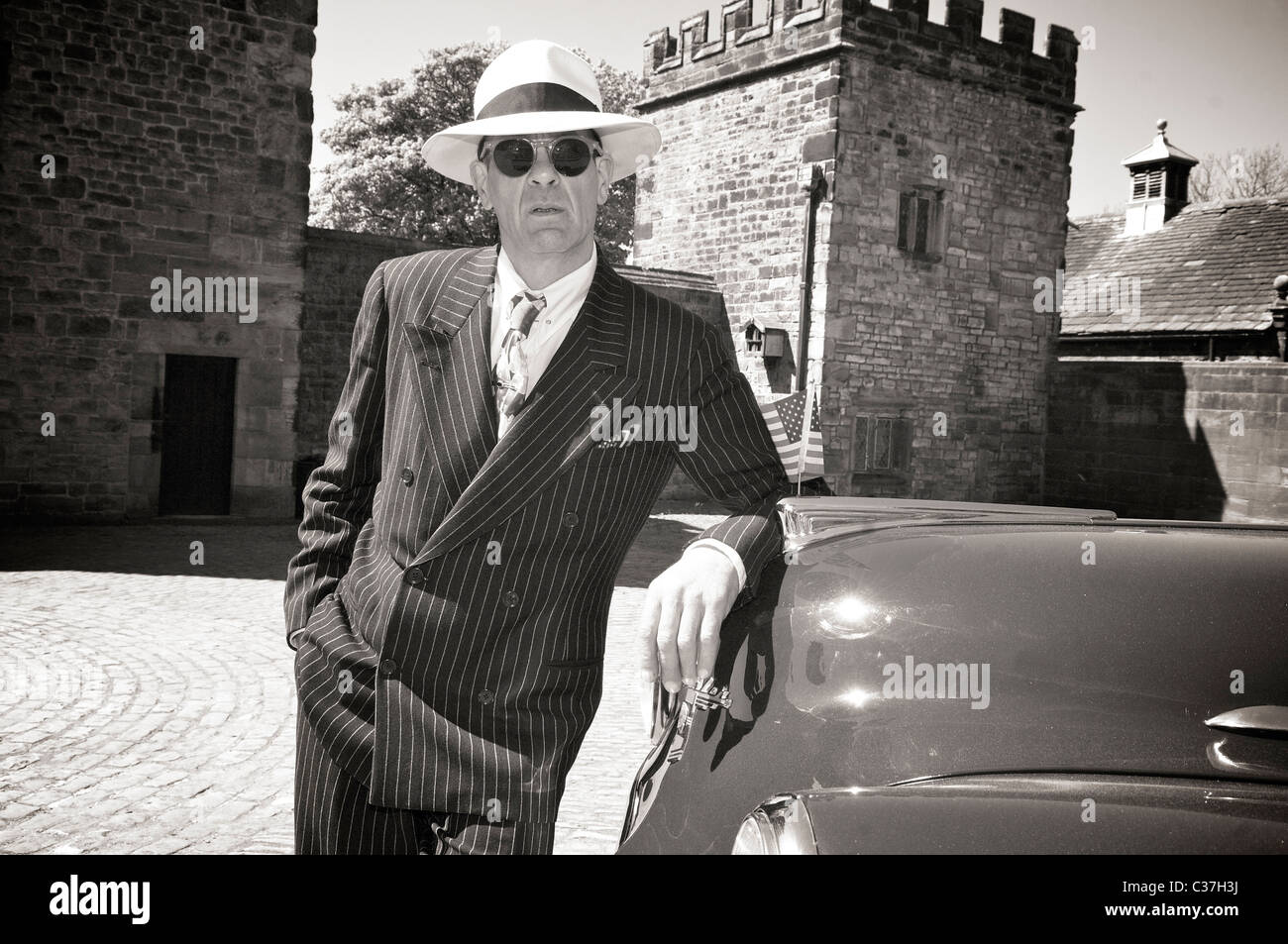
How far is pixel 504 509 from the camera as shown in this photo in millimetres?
2053

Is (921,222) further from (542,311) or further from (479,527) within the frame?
(479,527)

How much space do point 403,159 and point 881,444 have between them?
20.3 meters

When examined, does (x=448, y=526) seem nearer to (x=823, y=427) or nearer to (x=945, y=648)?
(x=945, y=648)

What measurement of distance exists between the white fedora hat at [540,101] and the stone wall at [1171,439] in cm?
1756

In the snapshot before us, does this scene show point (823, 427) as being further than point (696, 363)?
Yes

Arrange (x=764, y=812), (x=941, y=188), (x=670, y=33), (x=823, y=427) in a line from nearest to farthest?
(x=764, y=812)
(x=823, y=427)
(x=941, y=188)
(x=670, y=33)

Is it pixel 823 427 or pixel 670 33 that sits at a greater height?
pixel 670 33

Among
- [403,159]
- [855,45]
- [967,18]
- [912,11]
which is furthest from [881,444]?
[403,159]

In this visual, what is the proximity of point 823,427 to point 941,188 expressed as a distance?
5.21 meters

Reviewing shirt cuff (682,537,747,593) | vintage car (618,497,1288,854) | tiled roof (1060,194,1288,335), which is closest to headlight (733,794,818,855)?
vintage car (618,497,1288,854)

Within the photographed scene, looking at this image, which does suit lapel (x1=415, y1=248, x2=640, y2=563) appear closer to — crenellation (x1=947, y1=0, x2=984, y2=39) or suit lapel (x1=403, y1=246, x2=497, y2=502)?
suit lapel (x1=403, y1=246, x2=497, y2=502)

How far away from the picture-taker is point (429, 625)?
79.8 inches

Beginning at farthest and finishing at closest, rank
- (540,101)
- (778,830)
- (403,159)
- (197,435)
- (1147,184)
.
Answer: (403,159) → (1147,184) → (197,435) → (540,101) → (778,830)

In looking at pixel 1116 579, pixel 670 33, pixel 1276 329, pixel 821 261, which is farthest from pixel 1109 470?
pixel 1116 579
